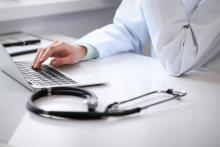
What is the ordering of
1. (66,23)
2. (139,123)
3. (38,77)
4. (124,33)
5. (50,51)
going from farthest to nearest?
1. (66,23)
2. (124,33)
3. (50,51)
4. (38,77)
5. (139,123)

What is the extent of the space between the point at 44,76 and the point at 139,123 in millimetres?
336

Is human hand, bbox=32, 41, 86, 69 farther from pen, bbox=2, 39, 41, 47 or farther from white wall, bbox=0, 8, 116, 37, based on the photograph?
white wall, bbox=0, 8, 116, 37

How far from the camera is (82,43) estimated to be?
4.03ft

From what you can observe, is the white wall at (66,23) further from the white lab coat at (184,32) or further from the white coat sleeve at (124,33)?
the white lab coat at (184,32)

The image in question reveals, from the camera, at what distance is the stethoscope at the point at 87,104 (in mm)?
755

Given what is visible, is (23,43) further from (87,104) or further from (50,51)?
(87,104)

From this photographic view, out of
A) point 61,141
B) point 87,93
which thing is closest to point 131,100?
point 87,93

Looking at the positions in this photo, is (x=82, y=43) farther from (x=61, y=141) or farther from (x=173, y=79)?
(x=61, y=141)

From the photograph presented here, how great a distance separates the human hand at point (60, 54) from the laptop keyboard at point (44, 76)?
0.02m

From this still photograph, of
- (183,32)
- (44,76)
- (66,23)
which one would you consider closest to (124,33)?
(183,32)

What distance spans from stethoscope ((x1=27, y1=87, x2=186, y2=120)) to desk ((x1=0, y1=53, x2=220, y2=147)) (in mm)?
12

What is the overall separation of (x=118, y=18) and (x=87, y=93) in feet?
1.77

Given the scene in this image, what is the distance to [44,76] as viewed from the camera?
38.7 inches

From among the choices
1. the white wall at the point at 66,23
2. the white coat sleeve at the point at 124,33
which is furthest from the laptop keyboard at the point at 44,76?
the white wall at the point at 66,23
